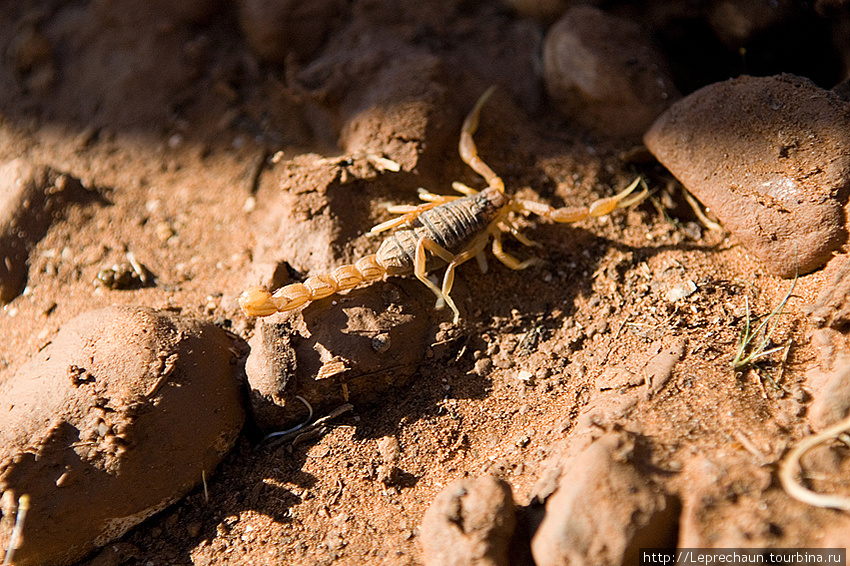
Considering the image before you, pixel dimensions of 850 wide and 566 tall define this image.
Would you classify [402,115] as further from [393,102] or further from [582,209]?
[582,209]

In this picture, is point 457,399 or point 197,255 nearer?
point 457,399

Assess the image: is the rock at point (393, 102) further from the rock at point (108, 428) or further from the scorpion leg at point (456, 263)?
the rock at point (108, 428)

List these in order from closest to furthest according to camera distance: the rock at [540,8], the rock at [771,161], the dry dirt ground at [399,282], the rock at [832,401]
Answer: the rock at [832,401] < the dry dirt ground at [399,282] < the rock at [771,161] < the rock at [540,8]

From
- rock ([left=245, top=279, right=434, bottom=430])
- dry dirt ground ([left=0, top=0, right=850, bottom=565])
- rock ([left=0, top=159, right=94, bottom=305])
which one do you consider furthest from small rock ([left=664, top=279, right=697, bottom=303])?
rock ([left=0, top=159, right=94, bottom=305])

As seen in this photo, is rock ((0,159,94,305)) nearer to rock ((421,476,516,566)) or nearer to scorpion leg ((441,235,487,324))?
scorpion leg ((441,235,487,324))

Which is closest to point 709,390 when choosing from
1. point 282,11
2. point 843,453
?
point 843,453

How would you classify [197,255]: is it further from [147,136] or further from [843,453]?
[843,453]

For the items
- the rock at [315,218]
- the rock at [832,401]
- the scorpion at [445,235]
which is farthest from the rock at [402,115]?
the rock at [832,401]
